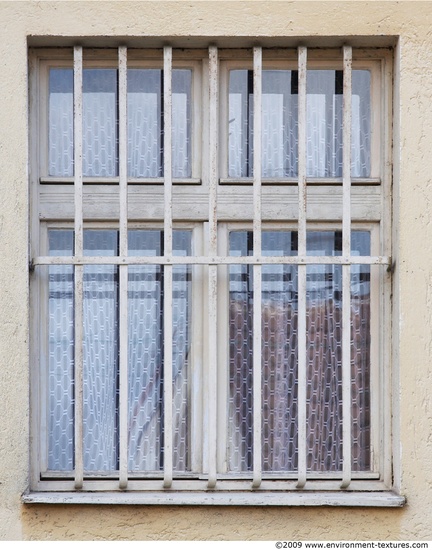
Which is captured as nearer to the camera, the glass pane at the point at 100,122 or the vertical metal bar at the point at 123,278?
the vertical metal bar at the point at 123,278

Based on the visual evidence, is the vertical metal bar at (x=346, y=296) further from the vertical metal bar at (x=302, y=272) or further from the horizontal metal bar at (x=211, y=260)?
the vertical metal bar at (x=302, y=272)

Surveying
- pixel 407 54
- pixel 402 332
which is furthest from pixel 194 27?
pixel 402 332

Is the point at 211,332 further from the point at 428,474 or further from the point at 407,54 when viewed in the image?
the point at 407,54

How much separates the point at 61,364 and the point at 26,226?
68 cm

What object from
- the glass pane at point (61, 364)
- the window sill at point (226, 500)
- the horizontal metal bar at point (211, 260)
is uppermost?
the horizontal metal bar at point (211, 260)

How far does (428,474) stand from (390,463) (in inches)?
7.3

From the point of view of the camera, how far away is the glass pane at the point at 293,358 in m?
3.92

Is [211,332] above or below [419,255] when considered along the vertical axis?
below

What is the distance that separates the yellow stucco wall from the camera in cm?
378

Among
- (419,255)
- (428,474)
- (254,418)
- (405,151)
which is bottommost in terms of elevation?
(428,474)

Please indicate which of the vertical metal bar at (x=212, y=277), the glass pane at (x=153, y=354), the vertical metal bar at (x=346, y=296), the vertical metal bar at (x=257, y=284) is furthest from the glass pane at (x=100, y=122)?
the vertical metal bar at (x=346, y=296)

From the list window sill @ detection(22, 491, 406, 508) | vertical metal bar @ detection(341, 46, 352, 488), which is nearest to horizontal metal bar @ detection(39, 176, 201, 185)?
vertical metal bar @ detection(341, 46, 352, 488)

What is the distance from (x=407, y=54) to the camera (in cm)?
379

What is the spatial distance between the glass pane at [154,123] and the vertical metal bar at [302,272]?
1.76 ft
